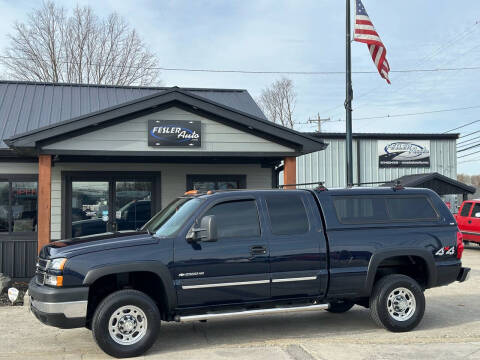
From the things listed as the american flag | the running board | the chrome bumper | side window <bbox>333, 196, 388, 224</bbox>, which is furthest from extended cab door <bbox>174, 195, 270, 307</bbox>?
the american flag

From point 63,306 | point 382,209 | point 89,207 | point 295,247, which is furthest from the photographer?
point 89,207

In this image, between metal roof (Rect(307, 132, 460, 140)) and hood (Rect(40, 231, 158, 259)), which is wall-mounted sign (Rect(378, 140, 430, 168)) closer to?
metal roof (Rect(307, 132, 460, 140))

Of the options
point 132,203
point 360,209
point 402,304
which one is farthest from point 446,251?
point 132,203

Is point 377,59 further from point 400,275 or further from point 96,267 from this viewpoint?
point 96,267

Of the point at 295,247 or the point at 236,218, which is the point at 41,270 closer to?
the point at 236,218

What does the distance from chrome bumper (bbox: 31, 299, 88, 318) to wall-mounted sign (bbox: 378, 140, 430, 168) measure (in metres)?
18.9

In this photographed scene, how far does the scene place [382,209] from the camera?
7105 mm

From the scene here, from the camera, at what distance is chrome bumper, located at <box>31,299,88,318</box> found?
565cm

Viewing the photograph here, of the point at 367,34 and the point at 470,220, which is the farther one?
the point at 470,220

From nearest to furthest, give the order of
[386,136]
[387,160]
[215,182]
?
[215,182]
[386,136]
[387,160]

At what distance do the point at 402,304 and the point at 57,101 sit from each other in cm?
1066

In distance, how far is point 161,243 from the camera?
20.0 feet

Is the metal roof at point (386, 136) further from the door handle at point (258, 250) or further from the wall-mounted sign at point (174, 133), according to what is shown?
the door handle at point (258, 250)

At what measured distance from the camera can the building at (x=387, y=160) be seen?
72.1ft
